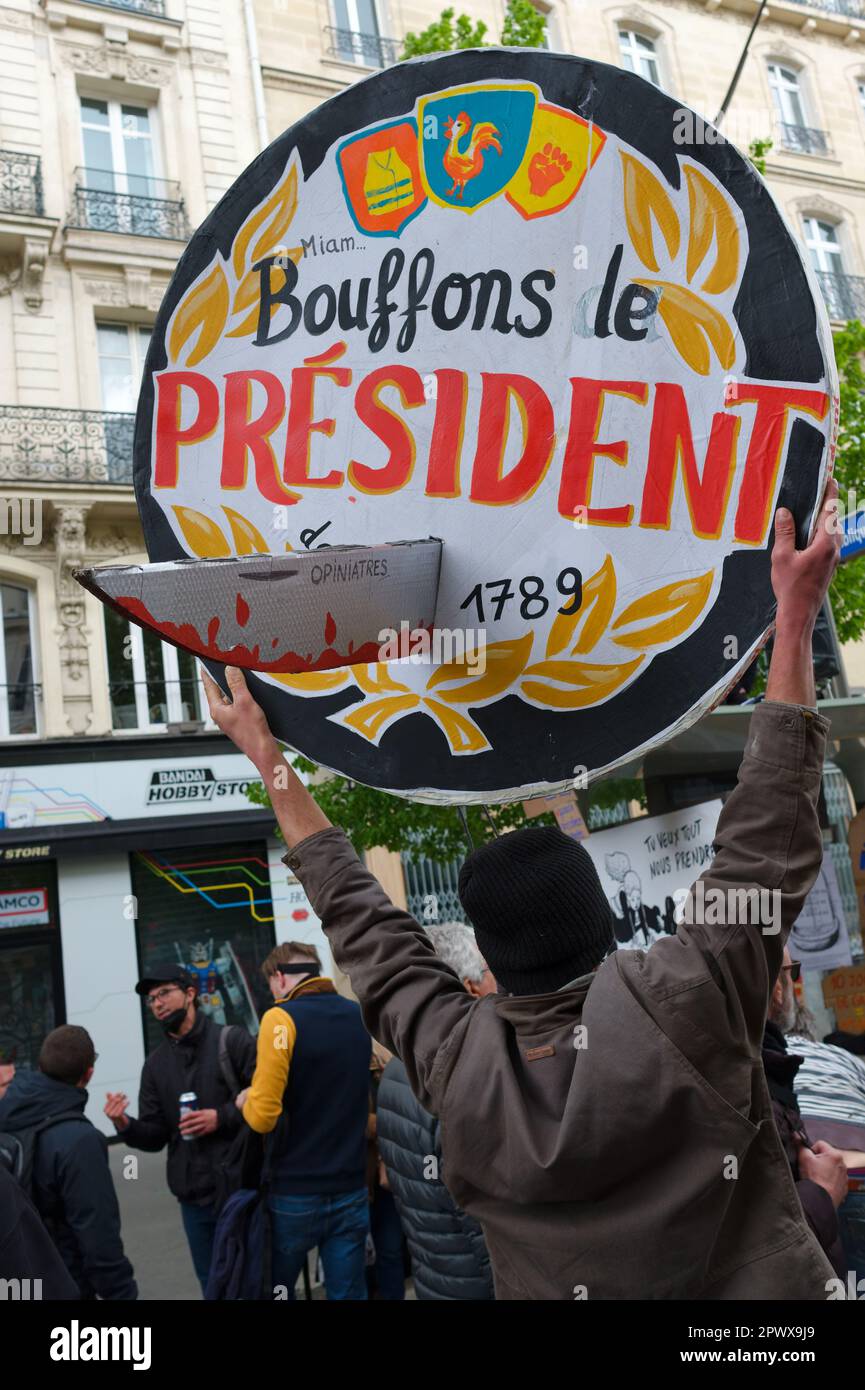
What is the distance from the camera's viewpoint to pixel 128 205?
1423 centimetres

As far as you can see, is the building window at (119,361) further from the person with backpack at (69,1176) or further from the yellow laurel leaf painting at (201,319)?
the yellow laurel leaf painting at (201,319)

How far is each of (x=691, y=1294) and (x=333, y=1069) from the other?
300 cm

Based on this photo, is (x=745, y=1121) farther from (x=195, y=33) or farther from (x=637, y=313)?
(x=195, y=33)

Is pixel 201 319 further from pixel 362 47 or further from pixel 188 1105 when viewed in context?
pixel 362 47

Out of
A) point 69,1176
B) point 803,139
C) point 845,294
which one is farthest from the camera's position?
point 803,139

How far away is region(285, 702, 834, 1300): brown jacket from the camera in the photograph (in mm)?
1244

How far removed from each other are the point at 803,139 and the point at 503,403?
62.4 feet

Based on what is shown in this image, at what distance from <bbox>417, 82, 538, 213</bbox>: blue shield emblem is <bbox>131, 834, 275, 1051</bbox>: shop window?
12.3 meters

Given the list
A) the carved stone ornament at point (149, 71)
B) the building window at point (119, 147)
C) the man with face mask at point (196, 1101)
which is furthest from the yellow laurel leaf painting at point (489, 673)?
the carved stone ornament at point (149, 71)

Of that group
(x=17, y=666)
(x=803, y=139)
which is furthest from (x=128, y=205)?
(x=803, y=139)

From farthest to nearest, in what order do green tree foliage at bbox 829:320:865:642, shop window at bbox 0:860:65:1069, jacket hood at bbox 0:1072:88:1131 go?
shop window at bbox 0:860:65:1069 → green tree foliage at bbox 829:320:865:642 → jacket hood at bbox 0:1072:88:1131

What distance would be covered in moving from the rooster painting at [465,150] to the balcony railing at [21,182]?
44.6 feet

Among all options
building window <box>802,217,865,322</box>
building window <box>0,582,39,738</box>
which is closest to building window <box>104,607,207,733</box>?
building window <box>0,582,39,738</box>

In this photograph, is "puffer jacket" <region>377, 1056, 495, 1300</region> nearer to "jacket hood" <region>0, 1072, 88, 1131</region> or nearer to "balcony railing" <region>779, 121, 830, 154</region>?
"jacket hood" <region>0, 1072, 88, 1131</region>
